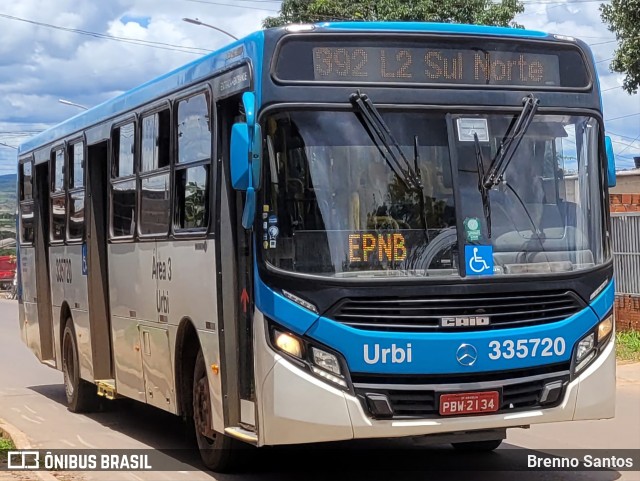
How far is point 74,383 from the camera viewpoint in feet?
44.8

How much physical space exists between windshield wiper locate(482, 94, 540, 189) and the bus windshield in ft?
0.13

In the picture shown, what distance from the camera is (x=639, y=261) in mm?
17938

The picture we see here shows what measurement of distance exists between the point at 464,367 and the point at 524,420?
59 cm

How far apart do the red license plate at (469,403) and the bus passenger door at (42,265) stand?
834 cm

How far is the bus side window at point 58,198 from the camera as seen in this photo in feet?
45.4

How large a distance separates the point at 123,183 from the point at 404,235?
14.0ft

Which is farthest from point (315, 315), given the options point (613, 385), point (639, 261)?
point (639, 261)

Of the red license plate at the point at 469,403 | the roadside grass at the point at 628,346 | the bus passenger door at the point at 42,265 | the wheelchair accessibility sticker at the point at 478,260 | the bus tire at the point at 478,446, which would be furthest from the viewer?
the roadside grass at the point at 628,346

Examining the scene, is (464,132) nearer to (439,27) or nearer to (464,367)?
(439,27)

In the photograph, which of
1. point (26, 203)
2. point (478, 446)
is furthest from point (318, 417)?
point (26, 203)

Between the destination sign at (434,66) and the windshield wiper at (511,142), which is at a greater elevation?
the destination sign at (434,66)

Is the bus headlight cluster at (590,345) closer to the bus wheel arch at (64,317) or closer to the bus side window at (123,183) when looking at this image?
the bus side window at (123,183)

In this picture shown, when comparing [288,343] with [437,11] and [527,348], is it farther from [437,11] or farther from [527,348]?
[437,11]

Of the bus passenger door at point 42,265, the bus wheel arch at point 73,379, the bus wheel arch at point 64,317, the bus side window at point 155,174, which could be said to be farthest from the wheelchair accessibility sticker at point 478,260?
the bus passenger door at point 42,265
